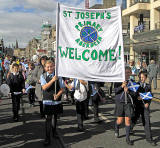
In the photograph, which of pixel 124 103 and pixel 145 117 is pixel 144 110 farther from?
pixel 124 103

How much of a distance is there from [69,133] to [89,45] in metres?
2.30

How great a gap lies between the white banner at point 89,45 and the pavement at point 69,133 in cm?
146

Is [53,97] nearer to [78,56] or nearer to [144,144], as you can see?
[78,56]

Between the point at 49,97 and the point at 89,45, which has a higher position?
the point at 89,45

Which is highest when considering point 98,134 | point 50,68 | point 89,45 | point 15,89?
point 89,45

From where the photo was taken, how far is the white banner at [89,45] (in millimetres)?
4230

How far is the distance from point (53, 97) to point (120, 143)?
170 centimetres

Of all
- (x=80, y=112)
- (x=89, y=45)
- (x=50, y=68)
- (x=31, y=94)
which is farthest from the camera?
(x=31, y=94)

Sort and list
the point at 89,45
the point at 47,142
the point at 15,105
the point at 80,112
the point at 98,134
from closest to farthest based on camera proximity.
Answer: the point at 89,45, the point at 47,142, the point at 98,134, the point at 80,112, the point at 15,105

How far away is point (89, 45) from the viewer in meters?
4.24

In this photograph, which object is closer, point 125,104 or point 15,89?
point 125,104

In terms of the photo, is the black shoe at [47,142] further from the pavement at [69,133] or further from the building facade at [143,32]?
the building facade at [143,32]

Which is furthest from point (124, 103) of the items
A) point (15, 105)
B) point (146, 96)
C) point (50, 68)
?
point (15, 105)

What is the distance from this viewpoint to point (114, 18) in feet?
14.0
